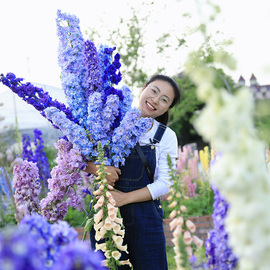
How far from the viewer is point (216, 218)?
110cm

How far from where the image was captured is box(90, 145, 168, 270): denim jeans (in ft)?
7.82

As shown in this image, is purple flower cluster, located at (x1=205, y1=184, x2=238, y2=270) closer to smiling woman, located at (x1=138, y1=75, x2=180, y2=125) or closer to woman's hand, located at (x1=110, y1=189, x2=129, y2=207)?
woman's hand, located at (x1=110, y1=189, x2=129, y2=207)

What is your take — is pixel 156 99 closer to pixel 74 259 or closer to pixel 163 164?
pixel 163 164

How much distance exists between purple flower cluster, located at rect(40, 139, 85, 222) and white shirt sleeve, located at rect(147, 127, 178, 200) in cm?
50

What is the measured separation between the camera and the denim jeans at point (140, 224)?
2.38 meters

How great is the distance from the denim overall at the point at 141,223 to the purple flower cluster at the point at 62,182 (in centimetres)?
37

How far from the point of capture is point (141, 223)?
7.86ft

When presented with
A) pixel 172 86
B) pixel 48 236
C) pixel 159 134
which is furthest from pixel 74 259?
pixel 172 86

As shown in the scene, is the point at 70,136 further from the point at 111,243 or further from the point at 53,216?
the point at 111,243

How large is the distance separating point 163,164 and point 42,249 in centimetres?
161

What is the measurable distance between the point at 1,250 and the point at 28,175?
1596 millimetres

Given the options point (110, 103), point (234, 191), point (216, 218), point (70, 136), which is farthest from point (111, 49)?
point (234, 191)

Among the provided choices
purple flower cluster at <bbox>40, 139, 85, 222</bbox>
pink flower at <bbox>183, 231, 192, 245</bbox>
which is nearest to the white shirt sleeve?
purple flower cluster at <bbox>40, 139, 85, 222</bbox>

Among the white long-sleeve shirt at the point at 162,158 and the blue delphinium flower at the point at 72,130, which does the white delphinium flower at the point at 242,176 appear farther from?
the white long-sleeve shirt at the point at 162,158
